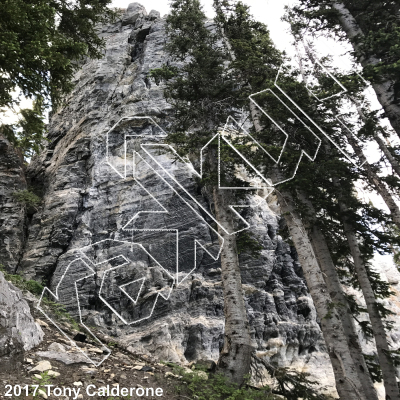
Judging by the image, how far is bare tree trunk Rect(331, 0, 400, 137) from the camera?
8281mm

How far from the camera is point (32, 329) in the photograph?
578 centimetres

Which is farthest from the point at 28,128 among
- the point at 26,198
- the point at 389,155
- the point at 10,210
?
the point at 10,210

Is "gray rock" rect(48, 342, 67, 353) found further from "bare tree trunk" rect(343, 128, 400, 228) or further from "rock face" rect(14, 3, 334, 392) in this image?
"bare tree trunk" rect(343, 128, 400, 228)

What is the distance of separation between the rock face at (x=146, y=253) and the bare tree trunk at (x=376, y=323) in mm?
7445

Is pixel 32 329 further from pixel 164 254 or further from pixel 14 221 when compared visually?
pixel 14 221

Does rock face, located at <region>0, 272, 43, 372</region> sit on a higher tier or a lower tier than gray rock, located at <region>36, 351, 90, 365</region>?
higher

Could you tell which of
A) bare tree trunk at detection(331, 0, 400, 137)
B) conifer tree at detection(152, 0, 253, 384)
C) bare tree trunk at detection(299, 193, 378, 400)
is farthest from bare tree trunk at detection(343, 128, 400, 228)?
conifer tree at detection(152, 0, 253, 384)

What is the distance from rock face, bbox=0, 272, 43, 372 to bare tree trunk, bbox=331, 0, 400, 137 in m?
10.2

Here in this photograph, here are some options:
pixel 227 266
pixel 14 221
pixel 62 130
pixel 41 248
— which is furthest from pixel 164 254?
pixel 62 130

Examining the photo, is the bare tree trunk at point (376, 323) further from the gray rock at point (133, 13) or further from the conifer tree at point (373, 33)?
the gray rock at point (133, 13)

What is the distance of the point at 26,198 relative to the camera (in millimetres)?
21172

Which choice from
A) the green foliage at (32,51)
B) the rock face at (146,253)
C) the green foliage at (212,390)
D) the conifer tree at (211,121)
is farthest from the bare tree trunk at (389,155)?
the green foliage at (32,51)

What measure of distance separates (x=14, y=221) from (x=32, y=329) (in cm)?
1825

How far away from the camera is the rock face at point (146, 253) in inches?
607
